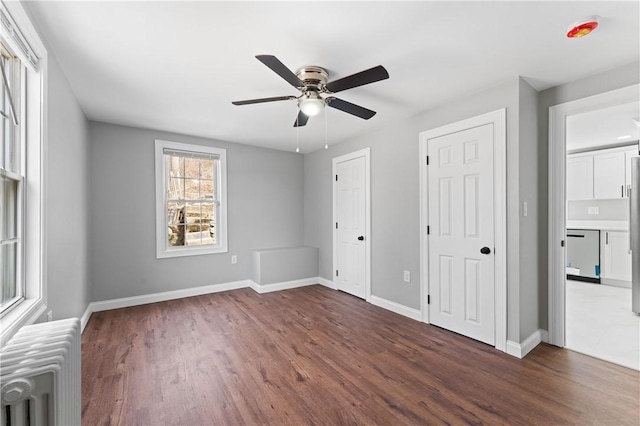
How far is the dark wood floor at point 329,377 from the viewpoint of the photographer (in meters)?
1.79

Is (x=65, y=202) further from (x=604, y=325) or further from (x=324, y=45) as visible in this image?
(x=604, y=325)

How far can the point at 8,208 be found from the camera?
161 cm

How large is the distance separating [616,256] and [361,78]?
545 cm

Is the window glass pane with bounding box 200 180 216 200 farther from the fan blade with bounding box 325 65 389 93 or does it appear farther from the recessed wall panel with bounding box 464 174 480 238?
the recessed wall panel with bounding box 464 174 480 238

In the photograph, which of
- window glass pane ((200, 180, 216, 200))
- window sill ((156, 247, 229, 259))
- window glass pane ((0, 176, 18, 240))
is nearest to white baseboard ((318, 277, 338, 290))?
window sill ((156, 247, 229, 259))

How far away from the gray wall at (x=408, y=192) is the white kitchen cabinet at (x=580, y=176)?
11.7 ft

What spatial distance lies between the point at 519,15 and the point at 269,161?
3.98 meters

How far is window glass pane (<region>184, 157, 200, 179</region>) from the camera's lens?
4387 millimetres

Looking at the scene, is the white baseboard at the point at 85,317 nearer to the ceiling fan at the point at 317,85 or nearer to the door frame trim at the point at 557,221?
the ceiling fan at the point at 317,85

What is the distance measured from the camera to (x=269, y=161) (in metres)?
5.09

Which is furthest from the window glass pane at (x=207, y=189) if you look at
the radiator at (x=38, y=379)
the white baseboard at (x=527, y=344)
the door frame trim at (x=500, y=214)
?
the white baseboard at (x=527, y=344)

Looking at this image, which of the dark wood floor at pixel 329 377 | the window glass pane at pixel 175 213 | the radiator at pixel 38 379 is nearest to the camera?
the radiator at pixel 38 379

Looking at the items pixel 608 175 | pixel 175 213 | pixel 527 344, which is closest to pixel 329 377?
pixel 527 344

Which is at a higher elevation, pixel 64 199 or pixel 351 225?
pixel 64 199
